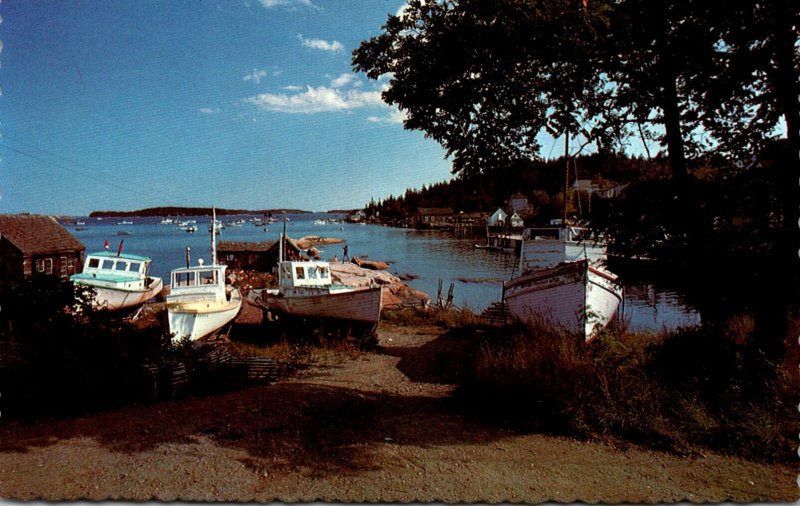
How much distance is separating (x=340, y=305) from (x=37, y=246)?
20.2 m

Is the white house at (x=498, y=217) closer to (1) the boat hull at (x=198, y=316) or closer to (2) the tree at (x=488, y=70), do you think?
(1) the boat hull at (x=198, y=316)

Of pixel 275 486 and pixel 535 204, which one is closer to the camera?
pixel 275 486

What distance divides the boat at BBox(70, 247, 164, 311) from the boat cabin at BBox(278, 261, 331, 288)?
747 centimetres

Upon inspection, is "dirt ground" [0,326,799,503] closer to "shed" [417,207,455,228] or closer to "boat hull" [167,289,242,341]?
"boat hull" [167,289,242,341]

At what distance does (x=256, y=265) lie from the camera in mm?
37344

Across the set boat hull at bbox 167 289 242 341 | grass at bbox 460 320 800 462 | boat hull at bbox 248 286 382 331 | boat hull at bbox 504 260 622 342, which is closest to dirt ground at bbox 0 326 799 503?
Result: grass at bbox 460 320 800 462

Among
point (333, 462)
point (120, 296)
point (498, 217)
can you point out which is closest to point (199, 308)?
point (120, 296)

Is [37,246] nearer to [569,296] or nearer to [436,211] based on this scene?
[569,296]

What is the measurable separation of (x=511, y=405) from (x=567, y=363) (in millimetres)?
1250

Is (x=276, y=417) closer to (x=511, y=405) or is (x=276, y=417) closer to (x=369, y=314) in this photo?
(x=511, y=405)

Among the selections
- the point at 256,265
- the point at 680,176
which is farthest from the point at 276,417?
the point at 256,265

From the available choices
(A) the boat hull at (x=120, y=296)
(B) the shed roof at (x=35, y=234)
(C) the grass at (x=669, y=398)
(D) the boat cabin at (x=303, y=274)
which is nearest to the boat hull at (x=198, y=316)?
(D) the boat cabin at (x=303, y=274)

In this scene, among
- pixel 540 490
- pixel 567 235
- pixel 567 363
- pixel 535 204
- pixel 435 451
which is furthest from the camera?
pixel 535 204

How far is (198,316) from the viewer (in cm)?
1360
